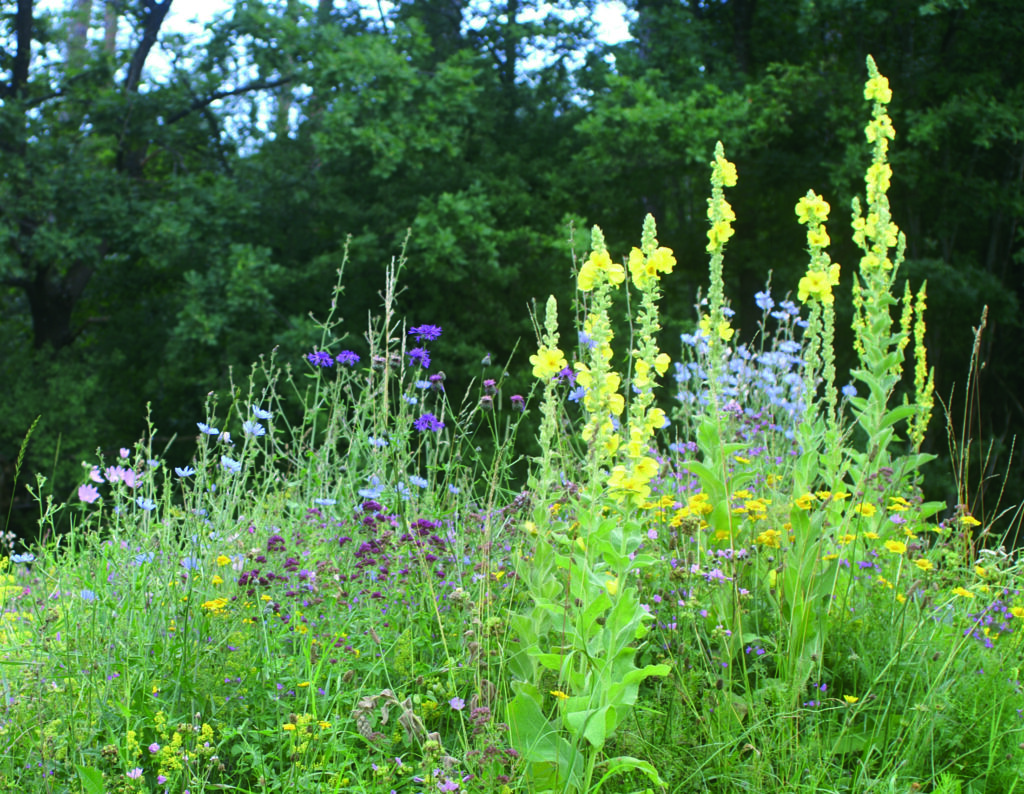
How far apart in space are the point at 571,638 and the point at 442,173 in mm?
11765

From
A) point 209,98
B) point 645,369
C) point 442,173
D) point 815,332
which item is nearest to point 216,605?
point 645,369

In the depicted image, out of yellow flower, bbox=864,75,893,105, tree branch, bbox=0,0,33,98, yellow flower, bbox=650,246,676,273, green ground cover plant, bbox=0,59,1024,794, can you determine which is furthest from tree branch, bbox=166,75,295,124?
yellow flower, bbox=650,246,676,273

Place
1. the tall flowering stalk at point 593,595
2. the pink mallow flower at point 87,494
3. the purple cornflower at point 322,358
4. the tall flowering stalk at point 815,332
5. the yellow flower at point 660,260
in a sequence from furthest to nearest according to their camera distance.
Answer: the purple cornflower at point 322,358 → the tall flowering stalk at point 815,332 → the pink mallow flower at point 87,494 → the yellow flower at point 660,260 → the tall flowering stalk at point 593,595

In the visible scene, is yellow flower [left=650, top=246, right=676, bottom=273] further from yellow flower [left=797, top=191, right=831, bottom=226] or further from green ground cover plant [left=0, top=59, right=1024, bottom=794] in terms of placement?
yellow flower [left=797, top=191, right=831, bottom=226]

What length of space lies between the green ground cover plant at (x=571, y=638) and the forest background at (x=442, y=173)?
8804 millimetres

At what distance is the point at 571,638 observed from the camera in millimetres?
2312

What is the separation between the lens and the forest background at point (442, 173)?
12.3 meters

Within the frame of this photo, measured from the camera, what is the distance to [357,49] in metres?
12.4

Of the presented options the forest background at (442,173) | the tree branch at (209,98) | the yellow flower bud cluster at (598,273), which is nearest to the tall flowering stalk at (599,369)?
the yellow flower bud cluster at (598,273)

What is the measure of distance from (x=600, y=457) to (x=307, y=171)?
1277 cm

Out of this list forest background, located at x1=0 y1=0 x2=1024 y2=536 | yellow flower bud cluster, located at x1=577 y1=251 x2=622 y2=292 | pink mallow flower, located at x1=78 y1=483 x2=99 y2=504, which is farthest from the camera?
forest background, located at x1=0 y1=0 x2=1024 y2=536

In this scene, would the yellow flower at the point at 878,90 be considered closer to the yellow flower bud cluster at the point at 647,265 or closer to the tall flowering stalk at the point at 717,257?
the tall flowering stalk at the point at 717,257

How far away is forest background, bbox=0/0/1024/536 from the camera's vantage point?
40.3 feet

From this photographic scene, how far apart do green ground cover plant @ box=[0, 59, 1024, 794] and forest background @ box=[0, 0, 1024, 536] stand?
8.80 meters
